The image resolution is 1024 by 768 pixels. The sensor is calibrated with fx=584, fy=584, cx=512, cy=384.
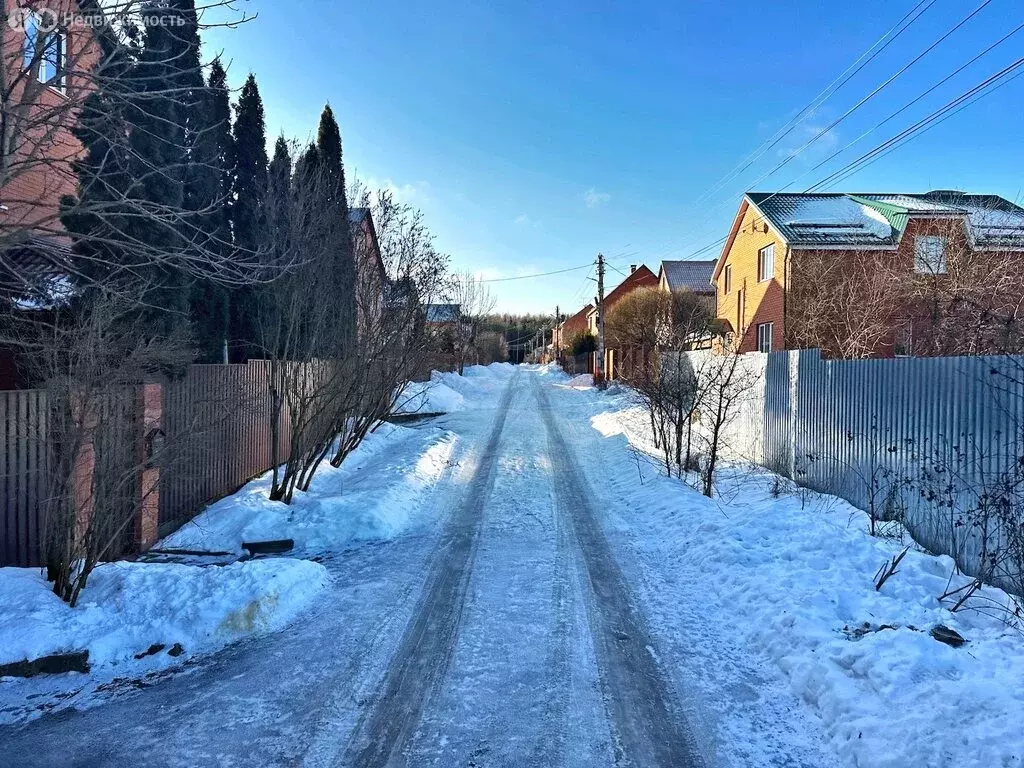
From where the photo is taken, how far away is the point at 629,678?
391 centimetres

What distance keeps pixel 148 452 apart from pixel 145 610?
88.4 inches

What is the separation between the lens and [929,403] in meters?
5.92

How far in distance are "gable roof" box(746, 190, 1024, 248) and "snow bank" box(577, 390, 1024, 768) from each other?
50.9 feet

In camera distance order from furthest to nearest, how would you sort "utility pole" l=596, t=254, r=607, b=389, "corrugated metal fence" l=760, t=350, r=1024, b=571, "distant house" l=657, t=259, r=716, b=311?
"distant house" l=657, t=259, r=716, b=311, "utility pole" l=596, t=254, r=607, b=389, "corrugated metal fence" l=760, t=350, r=1024, b=571

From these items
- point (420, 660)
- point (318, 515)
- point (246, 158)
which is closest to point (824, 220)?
point (246, 158)

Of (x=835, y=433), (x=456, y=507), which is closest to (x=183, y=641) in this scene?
(x=456, y=507)

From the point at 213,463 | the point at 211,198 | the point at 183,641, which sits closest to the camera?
the point at 183,641

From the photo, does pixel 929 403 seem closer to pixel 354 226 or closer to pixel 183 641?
pixel 183 641

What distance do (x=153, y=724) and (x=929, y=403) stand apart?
7026mm

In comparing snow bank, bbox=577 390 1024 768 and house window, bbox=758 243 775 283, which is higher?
house window, bbox=758 243 775 283

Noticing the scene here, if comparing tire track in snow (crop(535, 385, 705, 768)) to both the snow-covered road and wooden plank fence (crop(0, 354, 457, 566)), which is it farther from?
wooden plank fence (crop(0, 354, 457, 566))

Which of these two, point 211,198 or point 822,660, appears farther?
point 211,198

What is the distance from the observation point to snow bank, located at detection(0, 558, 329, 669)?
4066 mm

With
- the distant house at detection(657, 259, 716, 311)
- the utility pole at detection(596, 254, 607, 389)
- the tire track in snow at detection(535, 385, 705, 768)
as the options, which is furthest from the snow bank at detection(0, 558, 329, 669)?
the distant house at detection(657, 259, 716, 311)
